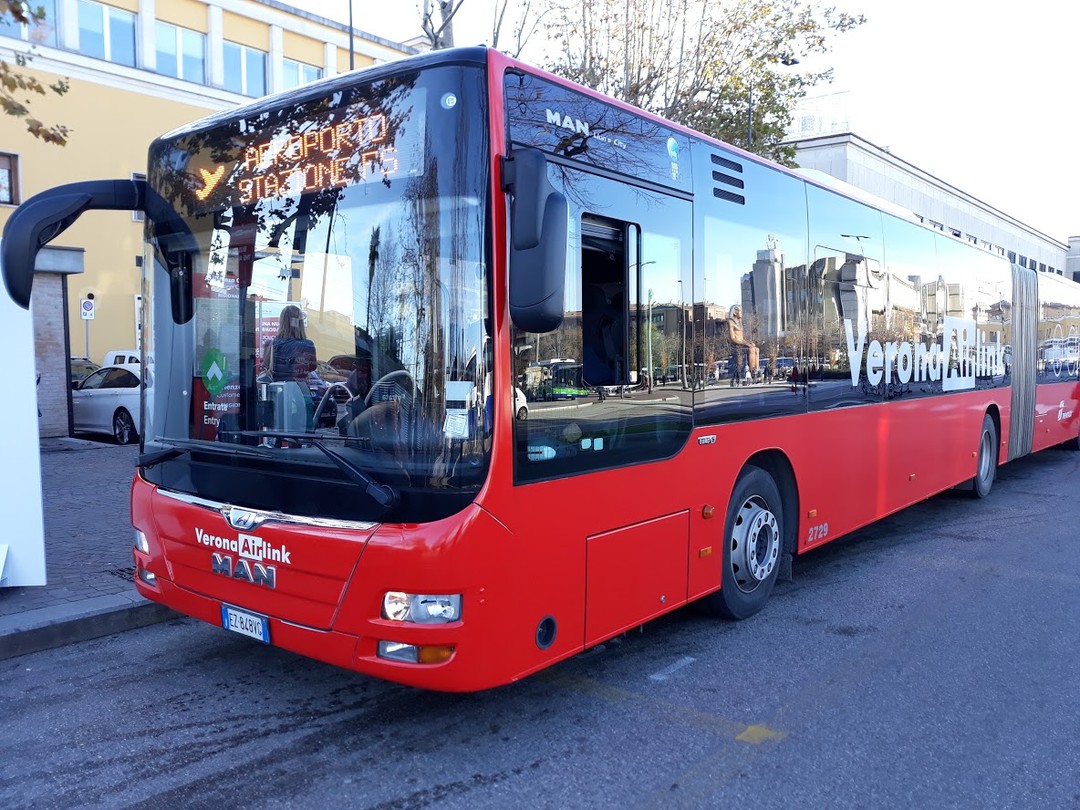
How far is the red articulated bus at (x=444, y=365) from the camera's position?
3.64 m

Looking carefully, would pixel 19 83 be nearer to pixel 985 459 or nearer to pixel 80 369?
pixel 985 459

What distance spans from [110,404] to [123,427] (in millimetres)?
595

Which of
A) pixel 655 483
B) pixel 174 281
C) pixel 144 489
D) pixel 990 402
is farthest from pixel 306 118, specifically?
pixel 990 402

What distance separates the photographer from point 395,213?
3721mm

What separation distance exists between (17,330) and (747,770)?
530cm

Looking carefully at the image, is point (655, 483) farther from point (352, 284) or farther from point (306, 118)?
point (306, 118)

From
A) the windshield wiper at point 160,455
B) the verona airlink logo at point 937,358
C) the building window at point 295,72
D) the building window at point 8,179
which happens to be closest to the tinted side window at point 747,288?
the verona airlink logo at point 937,358

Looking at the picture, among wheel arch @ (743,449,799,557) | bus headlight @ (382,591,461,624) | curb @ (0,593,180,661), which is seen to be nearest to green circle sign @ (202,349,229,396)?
bus headlight @ (382,591,461,624)

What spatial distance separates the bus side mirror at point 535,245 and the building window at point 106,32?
995 inches

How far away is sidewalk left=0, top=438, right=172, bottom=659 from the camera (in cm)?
536

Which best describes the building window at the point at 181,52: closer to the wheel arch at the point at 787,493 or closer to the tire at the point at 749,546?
the wheel arch at the point at 787,493

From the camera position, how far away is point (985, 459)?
423 inches

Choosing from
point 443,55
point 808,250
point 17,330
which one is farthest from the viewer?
point 808,250

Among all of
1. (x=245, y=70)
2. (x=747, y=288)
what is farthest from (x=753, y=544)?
(x=245, y=70)
